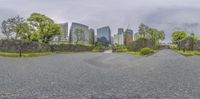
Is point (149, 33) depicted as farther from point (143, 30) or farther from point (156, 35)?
point (156, 35)

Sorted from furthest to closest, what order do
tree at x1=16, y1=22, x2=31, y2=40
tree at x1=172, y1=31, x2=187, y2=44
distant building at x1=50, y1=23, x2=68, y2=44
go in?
1. tree at x1=172, y1=31, x2=187, y2=44
2. distant building at x1=50, y1=23, x2=68, y2=44
3. tree at x1=16, y1=22, x2=31, y2=40

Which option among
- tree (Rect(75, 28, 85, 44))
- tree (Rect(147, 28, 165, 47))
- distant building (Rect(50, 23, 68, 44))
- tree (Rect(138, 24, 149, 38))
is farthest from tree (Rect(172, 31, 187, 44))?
distant building (Rect(50, 23, 68, 44))

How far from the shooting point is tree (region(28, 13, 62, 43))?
38062 mm

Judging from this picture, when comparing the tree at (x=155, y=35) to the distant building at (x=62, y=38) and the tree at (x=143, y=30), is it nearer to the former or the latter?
the tree at (x=143, y=30)

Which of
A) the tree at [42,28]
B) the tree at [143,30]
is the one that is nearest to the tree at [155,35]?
the tree at [143,30]

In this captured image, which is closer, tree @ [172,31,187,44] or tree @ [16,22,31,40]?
tree @ [16,22,31,40]

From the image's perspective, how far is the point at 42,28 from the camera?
130 feet

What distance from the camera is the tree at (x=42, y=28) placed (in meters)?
38.1

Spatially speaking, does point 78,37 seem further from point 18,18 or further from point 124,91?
point 124,91

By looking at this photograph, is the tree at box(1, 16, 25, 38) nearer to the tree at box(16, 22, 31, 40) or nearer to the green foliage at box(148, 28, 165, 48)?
the tree at box(16, 22, 31, 40)

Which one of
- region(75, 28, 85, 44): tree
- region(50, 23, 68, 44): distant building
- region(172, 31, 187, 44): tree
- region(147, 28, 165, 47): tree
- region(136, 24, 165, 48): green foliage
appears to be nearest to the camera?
region(50, 23, 68, 44): distant building

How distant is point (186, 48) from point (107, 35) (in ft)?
244

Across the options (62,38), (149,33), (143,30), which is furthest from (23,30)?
(149,33)

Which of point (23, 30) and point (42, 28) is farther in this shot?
point (42, 28)
